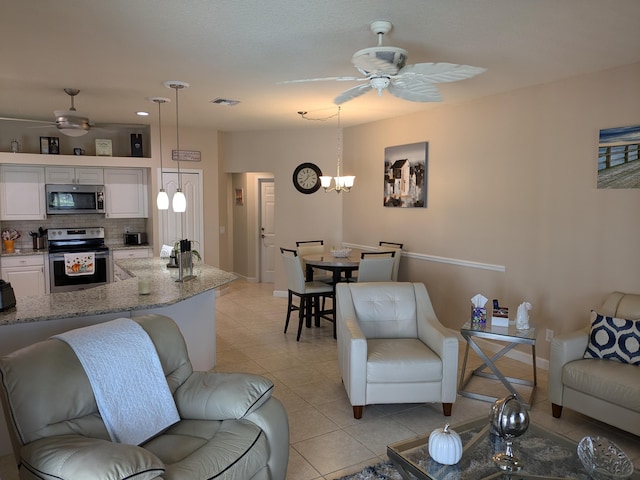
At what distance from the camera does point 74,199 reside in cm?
639

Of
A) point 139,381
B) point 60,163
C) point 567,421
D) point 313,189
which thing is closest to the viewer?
point 139,381

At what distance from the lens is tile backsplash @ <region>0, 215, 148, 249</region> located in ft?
21.1

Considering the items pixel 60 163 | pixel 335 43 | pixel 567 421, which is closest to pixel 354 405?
pixel 567 421

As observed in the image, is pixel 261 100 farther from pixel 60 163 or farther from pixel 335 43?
pixel 60 163

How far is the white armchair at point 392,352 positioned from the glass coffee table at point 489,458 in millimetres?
792

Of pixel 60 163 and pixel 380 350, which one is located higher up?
pixel 60 163

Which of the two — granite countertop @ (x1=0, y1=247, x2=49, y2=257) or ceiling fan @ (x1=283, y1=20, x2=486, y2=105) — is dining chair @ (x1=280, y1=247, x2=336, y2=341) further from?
granite countertop @ (x1=0, y1=247, x2=49, y2=257)

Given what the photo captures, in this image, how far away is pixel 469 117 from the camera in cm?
500

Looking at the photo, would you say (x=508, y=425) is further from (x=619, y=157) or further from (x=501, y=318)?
(x=619, y=157)

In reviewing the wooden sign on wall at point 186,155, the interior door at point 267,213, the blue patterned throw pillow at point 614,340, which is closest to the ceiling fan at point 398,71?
the blue patterned throw pillow at point 614,340

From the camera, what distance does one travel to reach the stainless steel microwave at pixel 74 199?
6.26m

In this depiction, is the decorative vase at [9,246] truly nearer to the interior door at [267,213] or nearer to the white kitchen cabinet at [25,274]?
the white kitchen cabinet at [25,274]

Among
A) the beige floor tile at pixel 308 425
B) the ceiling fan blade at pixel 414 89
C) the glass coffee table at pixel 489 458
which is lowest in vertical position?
the beige floor tile at pixel 308 425

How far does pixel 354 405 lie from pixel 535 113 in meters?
3.18
